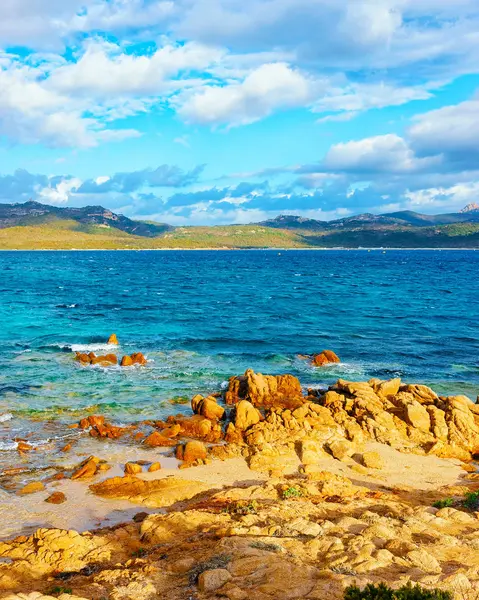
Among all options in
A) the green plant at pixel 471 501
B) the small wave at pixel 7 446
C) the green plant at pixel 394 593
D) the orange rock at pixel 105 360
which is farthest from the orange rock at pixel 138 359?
the green plant at pixel 394 593

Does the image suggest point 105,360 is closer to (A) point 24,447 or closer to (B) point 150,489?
(A) point 24,447

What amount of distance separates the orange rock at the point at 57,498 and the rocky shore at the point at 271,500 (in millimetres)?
119

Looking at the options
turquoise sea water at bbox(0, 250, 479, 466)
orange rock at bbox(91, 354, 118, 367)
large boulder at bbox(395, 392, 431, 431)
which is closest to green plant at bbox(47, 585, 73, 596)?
turquoise sea water at bbox(0, 250, 479, 466)

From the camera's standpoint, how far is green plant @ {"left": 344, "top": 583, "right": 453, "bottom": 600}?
31.4 feet

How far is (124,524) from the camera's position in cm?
1661

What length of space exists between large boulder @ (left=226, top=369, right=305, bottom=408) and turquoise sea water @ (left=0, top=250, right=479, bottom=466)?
8.30ft

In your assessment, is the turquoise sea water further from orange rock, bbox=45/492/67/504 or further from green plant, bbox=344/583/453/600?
green plant, bbox=344/583/453/600

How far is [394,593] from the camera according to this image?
9625 mm

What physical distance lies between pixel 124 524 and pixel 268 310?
51.1 m

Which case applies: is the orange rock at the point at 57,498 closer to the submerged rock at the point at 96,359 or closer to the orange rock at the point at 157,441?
the orange rock at the point at 157,441

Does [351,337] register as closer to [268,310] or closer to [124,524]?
[268,310]

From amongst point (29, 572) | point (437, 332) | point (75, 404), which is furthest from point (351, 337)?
point (29, 572)

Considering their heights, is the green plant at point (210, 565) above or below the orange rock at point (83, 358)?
above

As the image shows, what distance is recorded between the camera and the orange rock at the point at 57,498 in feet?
59.8
